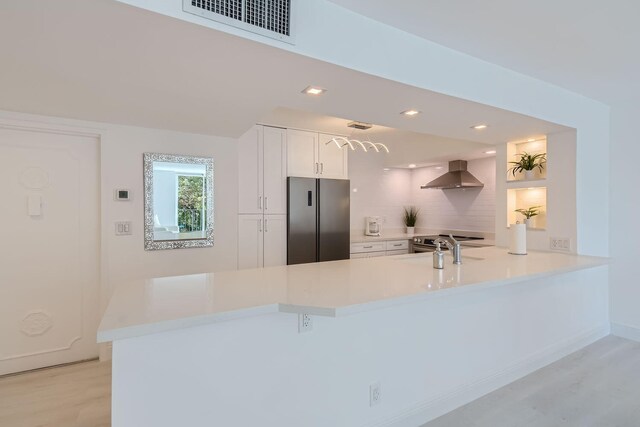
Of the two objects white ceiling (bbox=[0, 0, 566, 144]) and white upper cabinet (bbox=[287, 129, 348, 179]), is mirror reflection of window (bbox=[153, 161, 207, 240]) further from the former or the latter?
white upper cabinet (bbox=[287, 129, 348, 179])

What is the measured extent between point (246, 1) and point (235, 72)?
43 centimetres

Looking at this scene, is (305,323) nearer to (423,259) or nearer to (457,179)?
(423,259)

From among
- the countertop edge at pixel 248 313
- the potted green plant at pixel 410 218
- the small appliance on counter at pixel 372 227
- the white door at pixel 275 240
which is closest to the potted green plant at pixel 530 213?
the countertop edge at pixel 248 313

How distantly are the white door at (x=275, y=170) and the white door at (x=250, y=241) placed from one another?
204 millimetres

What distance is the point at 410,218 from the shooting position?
5.96 metres

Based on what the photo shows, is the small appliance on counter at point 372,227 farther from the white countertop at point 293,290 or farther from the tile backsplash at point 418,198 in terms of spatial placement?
the white countertop at point 293,290

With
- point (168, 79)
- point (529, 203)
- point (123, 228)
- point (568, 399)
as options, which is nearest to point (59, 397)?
point (123, 228)

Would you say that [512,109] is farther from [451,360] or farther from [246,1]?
[246,1]

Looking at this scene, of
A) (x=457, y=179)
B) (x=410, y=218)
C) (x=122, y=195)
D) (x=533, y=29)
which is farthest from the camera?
(x=410, y=218)

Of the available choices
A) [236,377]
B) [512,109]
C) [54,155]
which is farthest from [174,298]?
[512,109]

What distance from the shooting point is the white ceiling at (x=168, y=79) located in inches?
51.4

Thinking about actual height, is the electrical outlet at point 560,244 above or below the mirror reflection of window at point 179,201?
below

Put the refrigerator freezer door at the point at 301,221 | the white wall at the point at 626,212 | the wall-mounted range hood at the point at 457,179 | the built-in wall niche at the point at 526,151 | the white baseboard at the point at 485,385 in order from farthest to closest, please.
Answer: the wall-mounted range hood at the point at 457,179 → the refrigerator freezer door at the point at 301,221 → the built-in wall niche at the point at 526,151 → the white wall at the point at 626,212 → the white baseboard at the point at 485,385

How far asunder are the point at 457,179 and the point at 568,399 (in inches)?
125
